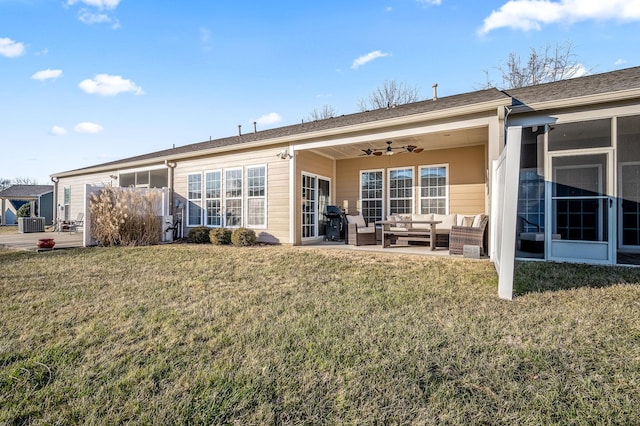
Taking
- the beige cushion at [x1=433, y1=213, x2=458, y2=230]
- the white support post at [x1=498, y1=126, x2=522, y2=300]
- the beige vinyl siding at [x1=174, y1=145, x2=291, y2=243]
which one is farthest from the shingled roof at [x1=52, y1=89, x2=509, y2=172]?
the beige cushion at [x1=433, y1=213, x2=458, y2=230]

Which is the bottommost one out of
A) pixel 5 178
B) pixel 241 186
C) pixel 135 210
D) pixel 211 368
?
pixel 211 368

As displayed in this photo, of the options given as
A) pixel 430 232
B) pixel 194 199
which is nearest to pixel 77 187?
pixel 194 199

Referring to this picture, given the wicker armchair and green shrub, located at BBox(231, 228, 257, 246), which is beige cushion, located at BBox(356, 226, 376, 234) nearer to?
the wicker armchair

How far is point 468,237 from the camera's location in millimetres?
6312

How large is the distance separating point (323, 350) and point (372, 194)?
26.4 ft

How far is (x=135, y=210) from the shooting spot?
860cm

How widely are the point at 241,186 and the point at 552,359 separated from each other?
8.51m

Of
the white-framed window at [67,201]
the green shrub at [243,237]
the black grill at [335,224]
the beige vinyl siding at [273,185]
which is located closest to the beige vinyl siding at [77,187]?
the white-framed window at [67,201]

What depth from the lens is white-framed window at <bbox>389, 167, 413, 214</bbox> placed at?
9398mm

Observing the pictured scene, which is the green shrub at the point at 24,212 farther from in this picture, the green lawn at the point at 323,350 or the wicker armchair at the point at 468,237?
the wicker armchair at the point at 468,237

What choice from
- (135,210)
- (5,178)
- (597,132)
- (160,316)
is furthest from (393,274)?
(5,178)

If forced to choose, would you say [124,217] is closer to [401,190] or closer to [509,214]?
[401,190]

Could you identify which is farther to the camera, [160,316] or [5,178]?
[5,178]

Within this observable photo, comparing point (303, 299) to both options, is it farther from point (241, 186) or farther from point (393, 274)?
point (241, 186)
